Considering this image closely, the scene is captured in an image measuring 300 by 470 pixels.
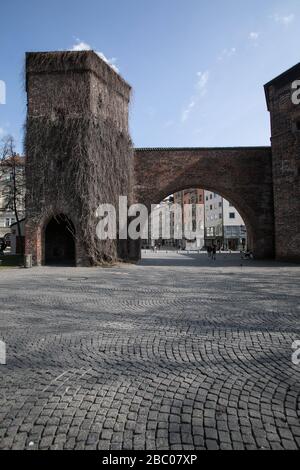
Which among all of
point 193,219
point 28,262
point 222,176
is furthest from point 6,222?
point 222,176

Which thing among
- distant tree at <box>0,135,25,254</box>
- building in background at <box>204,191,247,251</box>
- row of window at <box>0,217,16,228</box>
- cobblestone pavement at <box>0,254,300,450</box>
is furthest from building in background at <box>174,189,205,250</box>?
cobblestone pavement at <box>0,254,300,450</box>

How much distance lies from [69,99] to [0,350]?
19115mm

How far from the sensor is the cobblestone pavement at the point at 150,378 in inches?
103

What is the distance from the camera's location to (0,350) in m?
4.64

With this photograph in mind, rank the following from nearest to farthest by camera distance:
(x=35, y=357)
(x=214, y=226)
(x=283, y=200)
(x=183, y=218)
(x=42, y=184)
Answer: (x=35, y=357), (x=42, y=184), (x=283, y=200), (x=214, y=226), (x=183, y=218)

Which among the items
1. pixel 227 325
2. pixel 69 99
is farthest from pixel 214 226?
pixel 227 325

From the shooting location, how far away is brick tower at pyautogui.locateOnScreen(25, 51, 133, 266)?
19.5 metres

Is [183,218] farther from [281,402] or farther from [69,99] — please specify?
[281,402]

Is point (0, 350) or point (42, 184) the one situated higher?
point (42, 184)

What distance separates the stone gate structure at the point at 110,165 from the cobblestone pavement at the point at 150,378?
1326cm

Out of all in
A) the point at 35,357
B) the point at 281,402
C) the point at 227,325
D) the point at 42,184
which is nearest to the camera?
the point at 281,402

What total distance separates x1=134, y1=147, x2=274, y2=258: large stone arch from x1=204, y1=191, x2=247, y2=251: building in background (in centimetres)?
3280

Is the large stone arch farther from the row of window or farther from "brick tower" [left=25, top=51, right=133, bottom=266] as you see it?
the row of window
